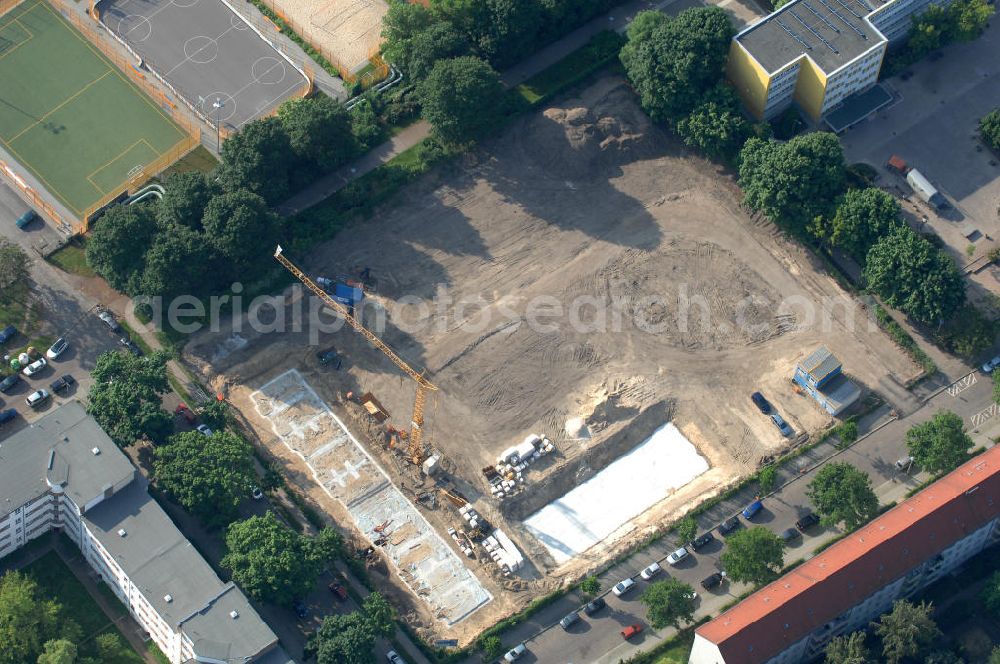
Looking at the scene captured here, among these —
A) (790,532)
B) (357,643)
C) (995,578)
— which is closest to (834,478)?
(790,532)

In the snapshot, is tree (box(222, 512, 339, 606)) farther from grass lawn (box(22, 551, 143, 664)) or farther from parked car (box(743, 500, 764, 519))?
parked car (box(743, 500, 764, 519))

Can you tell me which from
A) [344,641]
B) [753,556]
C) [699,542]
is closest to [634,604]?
[699,542]

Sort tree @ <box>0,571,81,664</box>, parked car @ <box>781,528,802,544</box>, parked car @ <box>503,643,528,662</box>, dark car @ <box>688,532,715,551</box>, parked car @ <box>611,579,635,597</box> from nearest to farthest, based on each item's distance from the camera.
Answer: tree @ <box>0,571,81,664</box> → parked car @ <box>503,643,528,662</box> → parked car @ <box>611,579,635,597</box> → dark car @ <box>688,532,715,551</box> → parked car @ <box>781,528,802,544</box>

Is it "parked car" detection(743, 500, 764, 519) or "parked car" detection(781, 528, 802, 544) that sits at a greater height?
"parked car" detection(743, 500, 764, 519)

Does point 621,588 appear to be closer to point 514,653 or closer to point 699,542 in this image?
point 699,542

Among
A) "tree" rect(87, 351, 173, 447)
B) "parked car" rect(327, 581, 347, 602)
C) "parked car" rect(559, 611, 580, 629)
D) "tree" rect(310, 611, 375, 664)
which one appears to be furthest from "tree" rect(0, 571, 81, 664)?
"parked car" rect(559, 611, 580, 629)

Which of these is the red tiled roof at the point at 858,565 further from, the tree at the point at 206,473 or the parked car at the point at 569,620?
the tree at the point at 206,473
